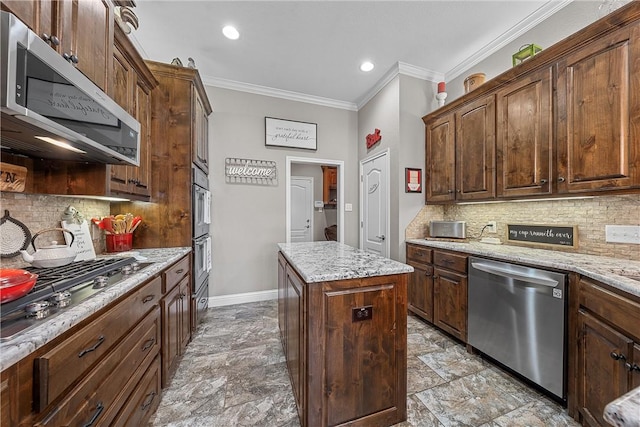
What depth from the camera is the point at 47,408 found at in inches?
27.2

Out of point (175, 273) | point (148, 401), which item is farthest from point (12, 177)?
point (148, 401)

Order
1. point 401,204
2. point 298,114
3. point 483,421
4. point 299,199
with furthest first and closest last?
1. point 299,199
2. point 298,114
3. point 401,204
4. point 483,421

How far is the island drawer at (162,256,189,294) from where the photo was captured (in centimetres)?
167

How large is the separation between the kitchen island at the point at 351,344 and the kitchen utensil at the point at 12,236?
1.49 m

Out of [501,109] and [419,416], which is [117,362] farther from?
[501,109]

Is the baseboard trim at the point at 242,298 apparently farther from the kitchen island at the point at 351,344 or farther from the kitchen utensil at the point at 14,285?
the kitchen utensil at the point at 14,285

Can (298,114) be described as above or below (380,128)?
above

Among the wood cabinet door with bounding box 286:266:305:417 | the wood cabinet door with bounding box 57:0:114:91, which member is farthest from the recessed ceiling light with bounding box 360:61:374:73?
the wood cabinet door with bounding box 286:266:305:417

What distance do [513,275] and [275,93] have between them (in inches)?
142

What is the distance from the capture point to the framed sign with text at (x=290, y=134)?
3600mm

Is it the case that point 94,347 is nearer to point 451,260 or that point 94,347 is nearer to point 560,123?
point 451,260

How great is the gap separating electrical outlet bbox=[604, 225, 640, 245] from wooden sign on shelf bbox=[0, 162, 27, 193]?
372 centimetres

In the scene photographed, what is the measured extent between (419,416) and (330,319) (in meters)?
0.92

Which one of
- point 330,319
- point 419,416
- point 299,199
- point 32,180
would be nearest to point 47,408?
point 330,319
